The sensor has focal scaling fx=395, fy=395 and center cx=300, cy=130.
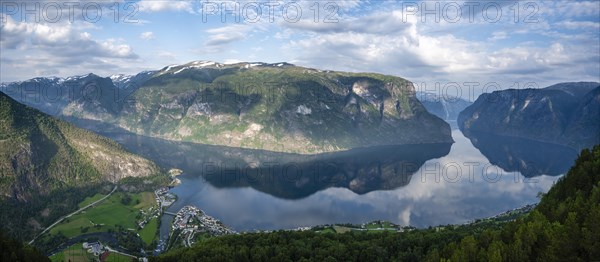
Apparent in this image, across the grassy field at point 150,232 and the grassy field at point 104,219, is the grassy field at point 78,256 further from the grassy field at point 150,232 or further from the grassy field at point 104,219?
the grassy field at point 104,219

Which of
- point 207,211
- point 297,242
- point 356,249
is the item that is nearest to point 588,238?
point 356,249

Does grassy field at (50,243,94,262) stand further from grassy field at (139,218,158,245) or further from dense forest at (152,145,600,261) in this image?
dense forest at (152,145,600,261)

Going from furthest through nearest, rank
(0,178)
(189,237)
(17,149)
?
(17,149) → (0,178) → (189,237)

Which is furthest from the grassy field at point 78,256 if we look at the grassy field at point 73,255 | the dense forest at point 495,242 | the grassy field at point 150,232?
the dense forest at point 495,242

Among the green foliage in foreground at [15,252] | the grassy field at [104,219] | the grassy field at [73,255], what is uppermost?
the green foliage in foreground at [15,252]

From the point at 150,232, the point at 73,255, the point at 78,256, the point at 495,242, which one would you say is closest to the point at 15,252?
the point at 495,242

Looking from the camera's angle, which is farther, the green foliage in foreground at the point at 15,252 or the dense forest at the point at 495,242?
the green foliage in foreground at the point at 15,252

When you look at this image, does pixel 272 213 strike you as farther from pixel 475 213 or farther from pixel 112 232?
pixel 475 213
